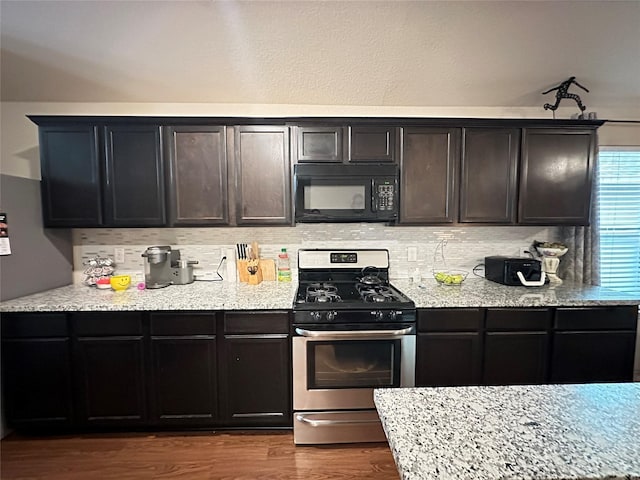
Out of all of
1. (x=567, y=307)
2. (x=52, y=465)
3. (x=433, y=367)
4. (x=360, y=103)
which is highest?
(x=360, y=103)

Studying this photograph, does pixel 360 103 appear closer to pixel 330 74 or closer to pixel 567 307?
pixel 330 74

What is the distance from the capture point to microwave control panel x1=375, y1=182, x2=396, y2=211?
2.38m

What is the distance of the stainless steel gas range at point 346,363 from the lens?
2021 millimetres

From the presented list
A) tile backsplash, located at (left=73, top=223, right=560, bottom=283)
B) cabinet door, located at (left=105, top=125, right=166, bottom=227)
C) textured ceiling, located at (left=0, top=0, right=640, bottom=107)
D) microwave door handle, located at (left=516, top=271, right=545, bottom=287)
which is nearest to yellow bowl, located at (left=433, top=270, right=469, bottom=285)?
tile backsplash, located at (left=73, top=223, right=560, bottom=283)

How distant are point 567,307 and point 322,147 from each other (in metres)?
2.11

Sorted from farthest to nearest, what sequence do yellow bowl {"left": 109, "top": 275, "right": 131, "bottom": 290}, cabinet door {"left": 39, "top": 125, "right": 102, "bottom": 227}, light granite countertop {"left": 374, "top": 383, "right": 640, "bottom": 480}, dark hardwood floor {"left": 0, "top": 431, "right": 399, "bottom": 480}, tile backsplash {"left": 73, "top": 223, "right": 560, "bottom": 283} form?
tile backsplash {"left": 73, "top": 223, "right": 560, "bottom": 283} → yellow bowl {"left": 109, "top": 275, "right": 131, "bottom": 290} → cabinet door {"left": 39, "top": 125, "right": 102, "bottom": 227} → dark hardwood floor {"left": 0, "top": 431, "right": 399, "bottom": 480} → light granite countertop {"left": 374, "top": 383, "right": 640, "bottom": 480}

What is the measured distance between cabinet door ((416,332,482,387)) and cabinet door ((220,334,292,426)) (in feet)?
3.04

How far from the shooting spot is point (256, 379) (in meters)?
2.09

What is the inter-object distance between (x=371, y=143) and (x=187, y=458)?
2.52 m

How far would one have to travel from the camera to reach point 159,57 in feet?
7.22

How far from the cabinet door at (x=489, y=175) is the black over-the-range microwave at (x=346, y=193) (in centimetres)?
60

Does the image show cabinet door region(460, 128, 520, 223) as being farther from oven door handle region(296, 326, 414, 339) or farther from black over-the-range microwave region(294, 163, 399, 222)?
oven door handle region(296, 326, 414, 339)

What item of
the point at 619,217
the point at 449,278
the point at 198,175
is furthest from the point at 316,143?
the point at 619,217

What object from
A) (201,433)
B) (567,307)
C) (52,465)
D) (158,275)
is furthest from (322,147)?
(52,465)
